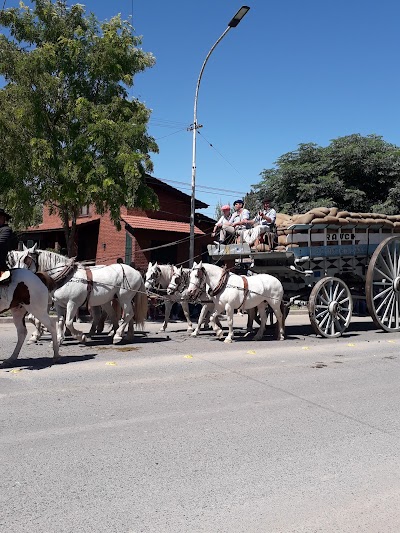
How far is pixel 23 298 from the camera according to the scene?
7785mm

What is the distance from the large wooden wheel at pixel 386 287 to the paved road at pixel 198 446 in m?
4.19

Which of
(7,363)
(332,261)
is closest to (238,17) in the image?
(332,261)

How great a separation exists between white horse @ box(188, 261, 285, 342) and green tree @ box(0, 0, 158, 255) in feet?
13.9

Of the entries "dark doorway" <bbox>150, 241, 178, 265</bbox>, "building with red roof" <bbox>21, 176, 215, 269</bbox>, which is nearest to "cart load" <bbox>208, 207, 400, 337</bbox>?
"building with red roof" <bbox>21, 176, 215, 269</bbox>

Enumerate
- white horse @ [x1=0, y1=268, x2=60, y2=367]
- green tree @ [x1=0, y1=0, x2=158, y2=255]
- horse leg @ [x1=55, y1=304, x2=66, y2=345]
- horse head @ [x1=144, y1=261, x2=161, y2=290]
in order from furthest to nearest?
green tree @ [x1=0, y1=0, x2=158, y2=255] → horse head @ [x1=144, y1=261, x2=161, y2=290] → horse leg @ [x1=55, y1=304, x2=66, y2=345] → white horse @ [x1=0, y1=268, x2=60, y2=367]

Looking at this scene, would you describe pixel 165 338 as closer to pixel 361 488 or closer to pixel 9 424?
pixel 9 424

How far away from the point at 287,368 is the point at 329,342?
3258mm

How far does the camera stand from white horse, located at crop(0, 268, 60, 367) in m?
7.63

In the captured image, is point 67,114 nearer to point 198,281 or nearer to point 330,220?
point 198,281

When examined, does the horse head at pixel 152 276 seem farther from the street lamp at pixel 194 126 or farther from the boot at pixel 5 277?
the boot at pixel 5 277

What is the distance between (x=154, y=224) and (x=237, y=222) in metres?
10.1

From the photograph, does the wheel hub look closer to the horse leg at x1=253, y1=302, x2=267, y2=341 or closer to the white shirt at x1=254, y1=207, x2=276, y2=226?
the horse leg at x1=253, y1=302, x2=267, y2=341

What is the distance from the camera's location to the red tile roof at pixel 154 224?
70.8ft

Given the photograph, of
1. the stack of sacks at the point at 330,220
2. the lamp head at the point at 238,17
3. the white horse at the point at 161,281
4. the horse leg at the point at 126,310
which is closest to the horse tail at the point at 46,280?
the horse leg at the point at 126,310
